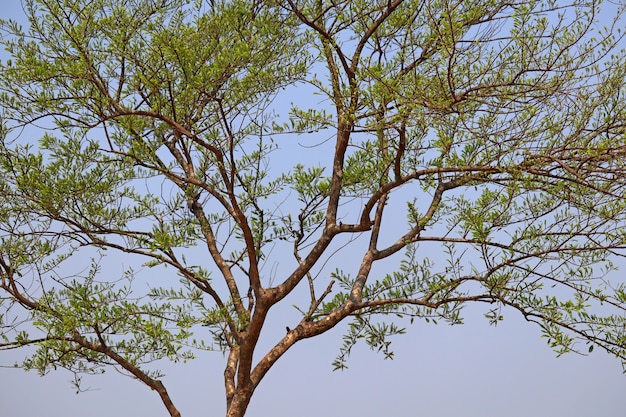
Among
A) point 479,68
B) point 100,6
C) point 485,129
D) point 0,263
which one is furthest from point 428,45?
point 0,263

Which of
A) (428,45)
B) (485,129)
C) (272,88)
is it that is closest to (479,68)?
(485,129)

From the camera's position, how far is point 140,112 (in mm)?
3104

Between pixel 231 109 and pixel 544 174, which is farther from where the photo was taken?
pixel 231 109

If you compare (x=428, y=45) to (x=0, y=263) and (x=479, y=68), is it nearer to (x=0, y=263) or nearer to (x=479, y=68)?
(x=479, y=68)

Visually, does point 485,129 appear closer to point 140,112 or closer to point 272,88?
point 272,88

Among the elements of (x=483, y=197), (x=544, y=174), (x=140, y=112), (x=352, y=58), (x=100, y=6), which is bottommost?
(x=544, y=174)

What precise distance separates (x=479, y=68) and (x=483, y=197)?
2.32 ft

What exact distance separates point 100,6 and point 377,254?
6.43ft

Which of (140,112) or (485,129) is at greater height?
(140,112)

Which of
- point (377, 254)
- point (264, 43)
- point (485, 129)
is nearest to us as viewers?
point (485, 129)

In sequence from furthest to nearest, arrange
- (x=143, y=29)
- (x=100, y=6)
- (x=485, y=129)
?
(x=100, y=6), (x=143, y=29), (x=485, y=129)

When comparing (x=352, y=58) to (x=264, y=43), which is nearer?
(x=264, y=43)

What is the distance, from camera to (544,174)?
2992 millimetres

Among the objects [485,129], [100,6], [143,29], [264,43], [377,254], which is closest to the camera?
[485,129]
